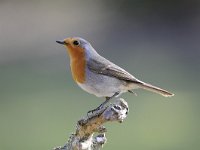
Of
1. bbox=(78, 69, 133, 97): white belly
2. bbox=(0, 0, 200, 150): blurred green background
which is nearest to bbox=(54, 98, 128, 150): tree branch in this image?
bbox=(78, 69, 133, 97): white belly

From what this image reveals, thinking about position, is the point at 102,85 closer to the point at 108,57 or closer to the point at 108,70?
the point at 108,70

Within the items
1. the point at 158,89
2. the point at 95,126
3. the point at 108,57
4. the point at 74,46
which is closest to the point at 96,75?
the point at 74,46

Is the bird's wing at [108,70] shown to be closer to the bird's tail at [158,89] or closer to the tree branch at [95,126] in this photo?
the bird's tail at [158,89]

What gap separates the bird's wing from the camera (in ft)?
19.9

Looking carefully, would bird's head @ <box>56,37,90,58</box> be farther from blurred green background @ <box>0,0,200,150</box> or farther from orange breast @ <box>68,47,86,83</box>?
blurred green background @ <box>0,0,200,150</box>

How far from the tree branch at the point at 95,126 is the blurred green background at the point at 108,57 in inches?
252

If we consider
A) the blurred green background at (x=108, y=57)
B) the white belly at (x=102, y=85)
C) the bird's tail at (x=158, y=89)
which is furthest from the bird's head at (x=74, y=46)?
the blurred green background at (x=108, y=57)

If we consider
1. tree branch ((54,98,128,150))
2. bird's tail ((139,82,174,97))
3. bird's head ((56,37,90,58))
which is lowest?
tree branch ((54,98,128,150))

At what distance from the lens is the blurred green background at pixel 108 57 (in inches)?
522

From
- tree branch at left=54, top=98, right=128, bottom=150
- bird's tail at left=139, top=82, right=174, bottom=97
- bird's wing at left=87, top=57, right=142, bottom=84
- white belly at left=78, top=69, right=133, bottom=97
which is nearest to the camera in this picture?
tree branch at left=54, top=98, right=128, bottom=150

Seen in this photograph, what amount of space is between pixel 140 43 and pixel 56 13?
3504 millimetres

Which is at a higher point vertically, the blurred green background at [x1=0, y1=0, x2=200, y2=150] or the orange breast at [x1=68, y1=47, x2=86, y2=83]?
the blurred green background at [x1=0, y1=0, x2=200, y2=150]

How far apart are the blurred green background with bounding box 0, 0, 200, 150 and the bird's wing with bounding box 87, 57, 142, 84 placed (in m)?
5.49

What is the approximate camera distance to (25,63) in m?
19.3
